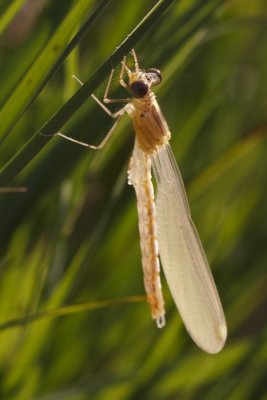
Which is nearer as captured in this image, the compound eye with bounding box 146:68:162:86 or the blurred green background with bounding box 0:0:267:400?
the compound eye with bounding box 146:68:162:86

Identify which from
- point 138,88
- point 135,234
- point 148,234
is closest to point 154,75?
point 138,88

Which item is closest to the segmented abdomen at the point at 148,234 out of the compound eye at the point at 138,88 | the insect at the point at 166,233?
the insect at the point at 166,233

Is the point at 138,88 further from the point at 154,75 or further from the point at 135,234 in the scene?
the point at 135,234

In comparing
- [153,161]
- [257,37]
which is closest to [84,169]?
[153,161]

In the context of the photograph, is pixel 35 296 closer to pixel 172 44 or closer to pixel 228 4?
pixel 172 44

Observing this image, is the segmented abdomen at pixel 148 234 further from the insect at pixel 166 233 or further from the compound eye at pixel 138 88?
the compound eye at pixel 138 88

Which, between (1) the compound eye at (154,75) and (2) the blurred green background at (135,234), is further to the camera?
(2) the blurred green background at (135,234)

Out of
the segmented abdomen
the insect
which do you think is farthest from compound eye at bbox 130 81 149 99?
the segmented abdomen

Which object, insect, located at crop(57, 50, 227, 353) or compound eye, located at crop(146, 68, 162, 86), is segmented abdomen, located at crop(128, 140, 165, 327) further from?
compound eye, located at crop(146, 68, 162, 86)
